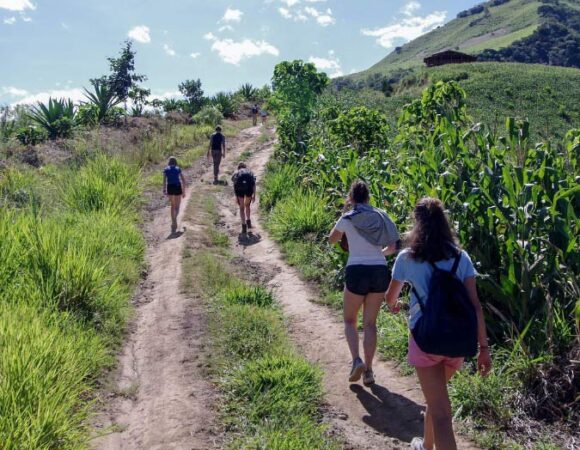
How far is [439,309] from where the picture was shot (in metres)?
3.28

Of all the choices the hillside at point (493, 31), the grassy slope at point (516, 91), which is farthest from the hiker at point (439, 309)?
the hillside at point (493, 31)

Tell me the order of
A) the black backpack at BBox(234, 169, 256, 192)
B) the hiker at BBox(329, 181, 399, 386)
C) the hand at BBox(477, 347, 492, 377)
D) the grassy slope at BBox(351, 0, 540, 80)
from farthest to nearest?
the grassy slope at BBox(351, 0, 540, 80) < the black backpack at BBox(234, 169, 256, 192) < the hiker at BBox(329, 181, 399, 386) < the hand at BBox(477, 347, 492, 377)

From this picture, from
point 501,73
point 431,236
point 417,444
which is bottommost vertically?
point 417,444

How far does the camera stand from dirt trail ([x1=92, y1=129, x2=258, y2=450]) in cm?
447

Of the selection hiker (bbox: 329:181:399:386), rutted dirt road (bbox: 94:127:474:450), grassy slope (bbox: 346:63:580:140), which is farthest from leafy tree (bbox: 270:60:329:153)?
grassy slope (bbox: 346:63:580:140)

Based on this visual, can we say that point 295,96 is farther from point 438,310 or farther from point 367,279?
point 438,310

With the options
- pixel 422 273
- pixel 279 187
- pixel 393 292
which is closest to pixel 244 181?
pixel 279 187

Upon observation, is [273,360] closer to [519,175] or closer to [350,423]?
[350,423]

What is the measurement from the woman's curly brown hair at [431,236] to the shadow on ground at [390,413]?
1.71 meters

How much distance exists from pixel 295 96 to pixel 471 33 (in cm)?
14028

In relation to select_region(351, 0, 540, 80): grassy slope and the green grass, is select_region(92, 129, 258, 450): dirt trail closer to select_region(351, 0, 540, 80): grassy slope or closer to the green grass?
the green grass

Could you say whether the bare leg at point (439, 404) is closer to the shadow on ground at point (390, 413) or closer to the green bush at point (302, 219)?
the shadow on ground at point (390, 413)

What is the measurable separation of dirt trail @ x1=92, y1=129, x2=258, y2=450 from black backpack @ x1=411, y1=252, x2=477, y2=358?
192 centimetres

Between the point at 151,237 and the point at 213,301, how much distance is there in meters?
4.52
